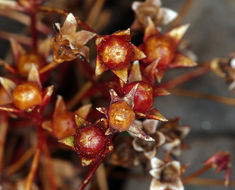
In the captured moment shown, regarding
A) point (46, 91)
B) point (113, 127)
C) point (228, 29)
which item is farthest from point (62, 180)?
point (228, 29)

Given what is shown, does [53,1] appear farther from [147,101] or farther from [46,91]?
[147,101]

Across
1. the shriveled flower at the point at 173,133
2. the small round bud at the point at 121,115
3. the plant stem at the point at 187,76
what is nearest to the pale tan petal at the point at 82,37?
the small round bud at the point at 121,115

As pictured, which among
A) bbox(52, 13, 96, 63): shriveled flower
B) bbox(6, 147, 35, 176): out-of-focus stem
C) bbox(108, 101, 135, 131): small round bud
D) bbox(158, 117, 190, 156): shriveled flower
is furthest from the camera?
bbox(6, 147, 35, 176): out-of-focus stem

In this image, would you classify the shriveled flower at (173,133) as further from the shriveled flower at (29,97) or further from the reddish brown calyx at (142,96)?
the shriveled flower at (29,97)

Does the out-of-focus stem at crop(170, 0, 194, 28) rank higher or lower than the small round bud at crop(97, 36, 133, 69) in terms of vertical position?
lower

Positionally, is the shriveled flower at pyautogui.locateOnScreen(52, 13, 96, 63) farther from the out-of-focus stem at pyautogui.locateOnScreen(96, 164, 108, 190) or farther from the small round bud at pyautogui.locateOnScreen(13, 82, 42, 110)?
the out-of-focus stem at pyautogui.locateOnScreen(96, 164, 108, 190)

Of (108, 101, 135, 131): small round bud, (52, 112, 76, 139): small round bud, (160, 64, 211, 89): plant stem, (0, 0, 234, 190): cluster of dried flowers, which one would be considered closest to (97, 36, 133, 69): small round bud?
(0, 0, 234, 190): cluster of dried flowers

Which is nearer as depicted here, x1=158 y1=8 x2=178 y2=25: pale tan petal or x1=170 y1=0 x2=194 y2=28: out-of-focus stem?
x1=158 y1=8 x2=178 y2=25: pale tan petal
